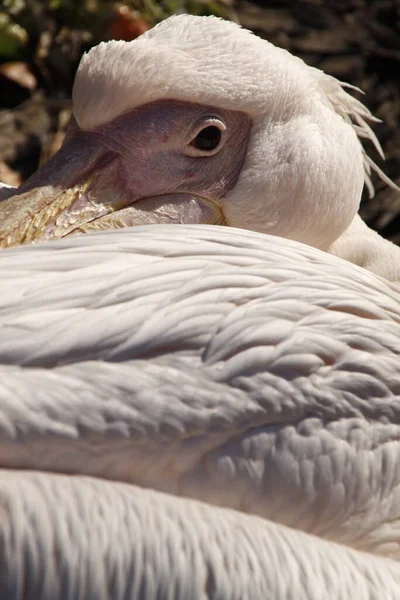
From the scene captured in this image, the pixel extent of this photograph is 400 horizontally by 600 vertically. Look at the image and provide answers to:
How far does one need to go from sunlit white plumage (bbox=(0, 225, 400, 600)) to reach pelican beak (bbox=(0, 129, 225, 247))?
42cm

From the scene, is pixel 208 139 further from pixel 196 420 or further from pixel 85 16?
pixel 85 16

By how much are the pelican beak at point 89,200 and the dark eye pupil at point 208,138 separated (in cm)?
10

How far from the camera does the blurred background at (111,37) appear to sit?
3.91 metres

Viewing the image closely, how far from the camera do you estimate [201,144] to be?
2000 millimetres

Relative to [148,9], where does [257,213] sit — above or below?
above

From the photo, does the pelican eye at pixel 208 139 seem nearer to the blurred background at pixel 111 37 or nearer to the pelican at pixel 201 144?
the pelican at pixel 201 144

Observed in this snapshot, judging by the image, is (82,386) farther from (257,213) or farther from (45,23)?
(45,23)

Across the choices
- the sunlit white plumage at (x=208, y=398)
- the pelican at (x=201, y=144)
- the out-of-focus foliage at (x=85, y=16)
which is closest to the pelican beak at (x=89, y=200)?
the pelican at (x=201, y=144)

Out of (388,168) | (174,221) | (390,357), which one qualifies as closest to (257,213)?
(174,221)

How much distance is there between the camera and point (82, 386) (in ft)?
3.93

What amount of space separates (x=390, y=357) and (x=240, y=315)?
227mm

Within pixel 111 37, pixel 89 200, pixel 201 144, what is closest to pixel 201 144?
pixel 201 144

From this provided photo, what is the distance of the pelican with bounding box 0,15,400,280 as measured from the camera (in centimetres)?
188

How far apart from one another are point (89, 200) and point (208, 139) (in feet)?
0.89
